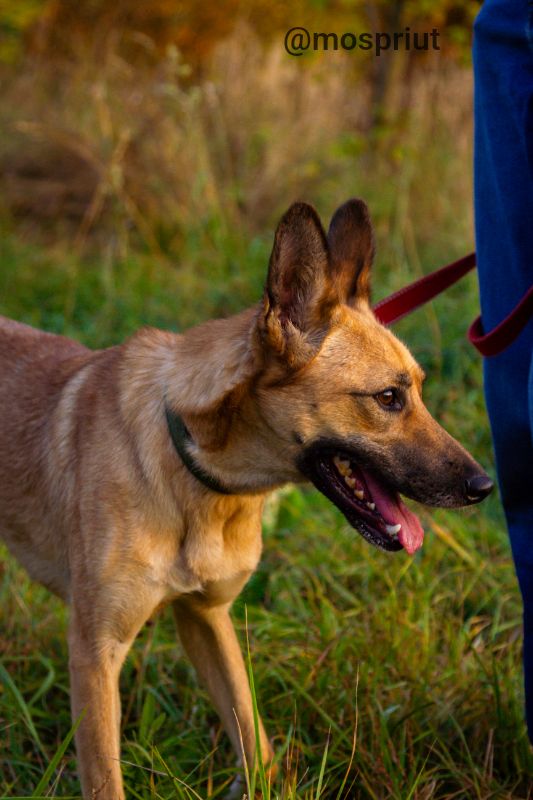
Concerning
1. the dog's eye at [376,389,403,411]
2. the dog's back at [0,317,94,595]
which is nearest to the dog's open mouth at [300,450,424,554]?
the dog's eye at [376,389,403,411]

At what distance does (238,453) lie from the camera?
267 cm

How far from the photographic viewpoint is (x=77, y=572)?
2680 millimetres

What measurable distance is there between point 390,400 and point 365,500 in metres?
0.28

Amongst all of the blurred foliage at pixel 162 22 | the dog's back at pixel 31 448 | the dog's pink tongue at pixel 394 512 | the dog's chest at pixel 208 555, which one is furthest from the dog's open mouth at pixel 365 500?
the blurred foliage at pixel 162 22

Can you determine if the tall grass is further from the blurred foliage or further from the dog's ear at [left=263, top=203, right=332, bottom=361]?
the dog's ear at [left=263, top=203, right=332, bottom=361]

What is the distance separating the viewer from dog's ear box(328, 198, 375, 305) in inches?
112

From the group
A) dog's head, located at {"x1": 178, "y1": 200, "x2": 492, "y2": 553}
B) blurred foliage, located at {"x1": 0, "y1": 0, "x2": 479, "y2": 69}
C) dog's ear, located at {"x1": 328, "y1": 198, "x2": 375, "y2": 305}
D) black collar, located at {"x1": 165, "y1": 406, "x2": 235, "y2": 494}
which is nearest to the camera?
dog's head, located at {"x1": 178, "y1": 200, "x2": 492, "y2": 553}

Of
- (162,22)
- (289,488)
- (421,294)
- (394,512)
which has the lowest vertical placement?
(289,488)

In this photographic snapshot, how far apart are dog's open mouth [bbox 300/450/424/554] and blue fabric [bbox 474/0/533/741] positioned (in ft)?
1.03

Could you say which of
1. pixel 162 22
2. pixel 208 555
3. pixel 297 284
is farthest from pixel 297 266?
pixel 162 22

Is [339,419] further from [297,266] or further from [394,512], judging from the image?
[297,266]

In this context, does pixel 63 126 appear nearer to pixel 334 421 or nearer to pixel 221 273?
pixel 221 273

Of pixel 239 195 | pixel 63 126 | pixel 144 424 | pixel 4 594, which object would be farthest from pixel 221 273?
pixel 144 424

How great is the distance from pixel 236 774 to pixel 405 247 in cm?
478
